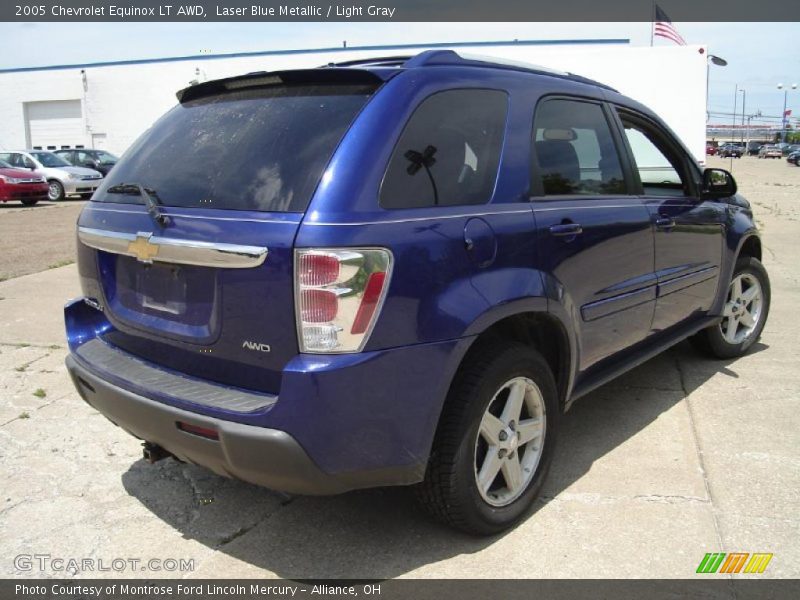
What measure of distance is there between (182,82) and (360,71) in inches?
1285

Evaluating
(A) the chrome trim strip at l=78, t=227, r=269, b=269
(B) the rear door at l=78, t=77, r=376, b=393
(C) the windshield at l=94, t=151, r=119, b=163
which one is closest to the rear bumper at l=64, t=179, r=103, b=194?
(C) the windshield at l=94, t=151, r=119, b=163

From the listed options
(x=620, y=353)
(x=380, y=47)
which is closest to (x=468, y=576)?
(x=620, y=353)

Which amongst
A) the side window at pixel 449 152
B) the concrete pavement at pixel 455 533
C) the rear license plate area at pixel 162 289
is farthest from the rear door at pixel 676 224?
the rear license plate area at pixel 162 289

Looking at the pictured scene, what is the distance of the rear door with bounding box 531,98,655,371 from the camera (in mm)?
3104

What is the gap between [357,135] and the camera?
2445mm

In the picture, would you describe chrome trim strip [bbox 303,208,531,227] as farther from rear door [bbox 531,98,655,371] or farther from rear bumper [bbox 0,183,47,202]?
rear bumper [bbox 0,183,47,202]

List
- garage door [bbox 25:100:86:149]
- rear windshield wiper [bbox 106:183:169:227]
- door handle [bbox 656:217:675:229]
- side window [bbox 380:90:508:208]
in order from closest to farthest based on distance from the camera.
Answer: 1. side window [bbox 380:90:508:208]
2. rear windshield wiper [bbox 106:183:169:227]
3. door handle [bbox 656:217:675:229]
4. garage door [bbox 25:100:86:149]

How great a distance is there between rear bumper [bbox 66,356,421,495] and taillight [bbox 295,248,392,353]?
342mm

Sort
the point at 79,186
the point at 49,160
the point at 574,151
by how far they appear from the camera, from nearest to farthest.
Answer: the point at 574,151, the point at 79,186, the point at 49,160

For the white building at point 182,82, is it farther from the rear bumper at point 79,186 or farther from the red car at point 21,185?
the red car at point 21,185

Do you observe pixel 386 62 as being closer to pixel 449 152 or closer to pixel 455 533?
pixel 449 152

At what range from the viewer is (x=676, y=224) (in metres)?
4.04

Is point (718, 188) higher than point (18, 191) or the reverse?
higher
